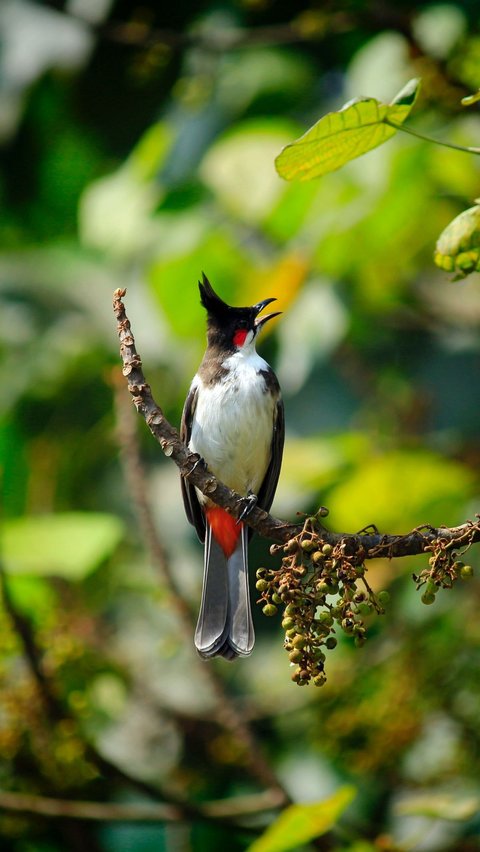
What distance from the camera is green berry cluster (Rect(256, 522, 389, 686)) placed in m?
1.62

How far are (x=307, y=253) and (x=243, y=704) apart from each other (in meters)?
1.69

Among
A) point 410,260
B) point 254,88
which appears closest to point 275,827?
point 410,260

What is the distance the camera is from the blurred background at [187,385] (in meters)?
3.24

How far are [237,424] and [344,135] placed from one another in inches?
54.5

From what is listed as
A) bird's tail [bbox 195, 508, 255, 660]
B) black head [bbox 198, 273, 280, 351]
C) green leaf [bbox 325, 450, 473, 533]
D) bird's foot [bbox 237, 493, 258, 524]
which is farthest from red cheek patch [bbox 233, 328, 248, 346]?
bird's foot [bbox 237, 493, 258, 524]

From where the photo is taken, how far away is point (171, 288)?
12.1ft

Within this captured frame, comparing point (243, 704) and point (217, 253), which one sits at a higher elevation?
point (217, 253)

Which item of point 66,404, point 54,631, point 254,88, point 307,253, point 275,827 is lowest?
point 275,827

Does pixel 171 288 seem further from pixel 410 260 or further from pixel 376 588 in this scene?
pixel 376 588

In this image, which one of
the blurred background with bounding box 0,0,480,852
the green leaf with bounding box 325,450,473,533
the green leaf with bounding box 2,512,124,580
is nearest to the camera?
the green leaf with bounding box 2,512,124,580

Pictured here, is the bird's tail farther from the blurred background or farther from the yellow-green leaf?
the yellow-green leaf

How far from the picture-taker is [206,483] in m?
1.92

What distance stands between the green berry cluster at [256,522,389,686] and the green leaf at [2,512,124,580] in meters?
1.50

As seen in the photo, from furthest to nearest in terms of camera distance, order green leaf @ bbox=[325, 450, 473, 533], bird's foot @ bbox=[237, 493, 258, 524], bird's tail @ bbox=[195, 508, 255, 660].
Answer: green leaf @ bbox=[325, 450, 473, 533] < bird's tail @ bbox=[195, 508, 255, 660] < bird's foot @ bbox=[237, 493, 258, 524]
